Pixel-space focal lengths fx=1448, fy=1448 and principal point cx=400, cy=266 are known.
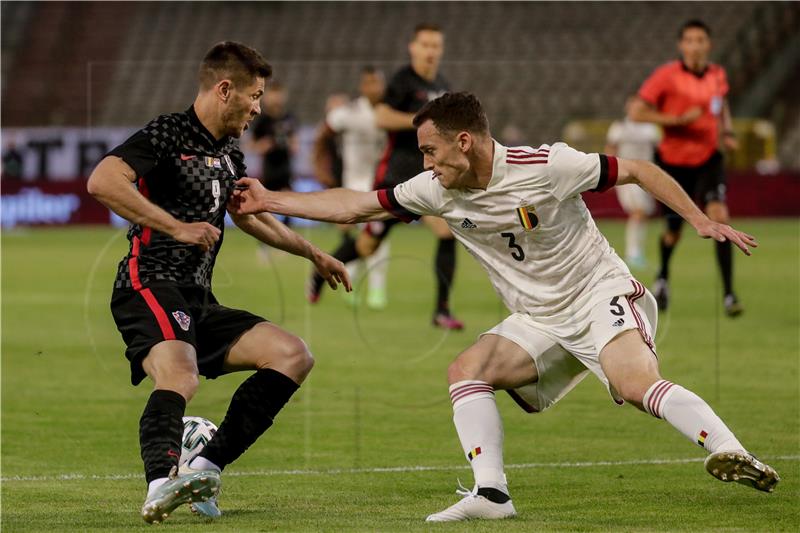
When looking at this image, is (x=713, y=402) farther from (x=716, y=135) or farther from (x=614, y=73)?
(x=614, y=73)

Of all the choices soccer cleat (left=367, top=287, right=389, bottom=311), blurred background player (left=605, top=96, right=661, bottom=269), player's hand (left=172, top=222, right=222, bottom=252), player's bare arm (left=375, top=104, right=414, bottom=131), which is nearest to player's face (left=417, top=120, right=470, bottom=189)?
player's hand (left=172, top=222, right=222, bottom=252)

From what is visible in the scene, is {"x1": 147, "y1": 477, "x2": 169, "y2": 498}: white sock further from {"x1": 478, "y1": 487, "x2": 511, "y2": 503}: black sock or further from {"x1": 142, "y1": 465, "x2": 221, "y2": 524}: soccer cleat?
{"x1": 478, "y1": 487, "x2": 511, "y2": 503}: black sock

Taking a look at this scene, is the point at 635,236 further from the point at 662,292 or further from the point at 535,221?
the point at 535,221

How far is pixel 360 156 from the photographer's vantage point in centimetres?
1877

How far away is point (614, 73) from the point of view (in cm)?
3189

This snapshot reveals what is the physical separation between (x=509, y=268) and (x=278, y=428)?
274 centimetres

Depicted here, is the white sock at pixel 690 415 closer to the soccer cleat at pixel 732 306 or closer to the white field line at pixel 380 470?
the white field line at pixel 380 470

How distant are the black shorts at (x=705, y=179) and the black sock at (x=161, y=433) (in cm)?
834

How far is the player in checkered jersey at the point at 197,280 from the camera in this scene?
18.4ft

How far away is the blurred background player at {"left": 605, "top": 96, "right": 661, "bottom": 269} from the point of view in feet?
61.2

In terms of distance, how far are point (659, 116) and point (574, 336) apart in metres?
7.34

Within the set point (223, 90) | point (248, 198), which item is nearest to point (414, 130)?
point (248, 198)

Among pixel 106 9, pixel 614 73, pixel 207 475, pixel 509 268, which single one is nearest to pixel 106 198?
pixel 207 475

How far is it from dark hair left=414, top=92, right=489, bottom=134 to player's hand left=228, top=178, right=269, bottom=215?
707 mm
